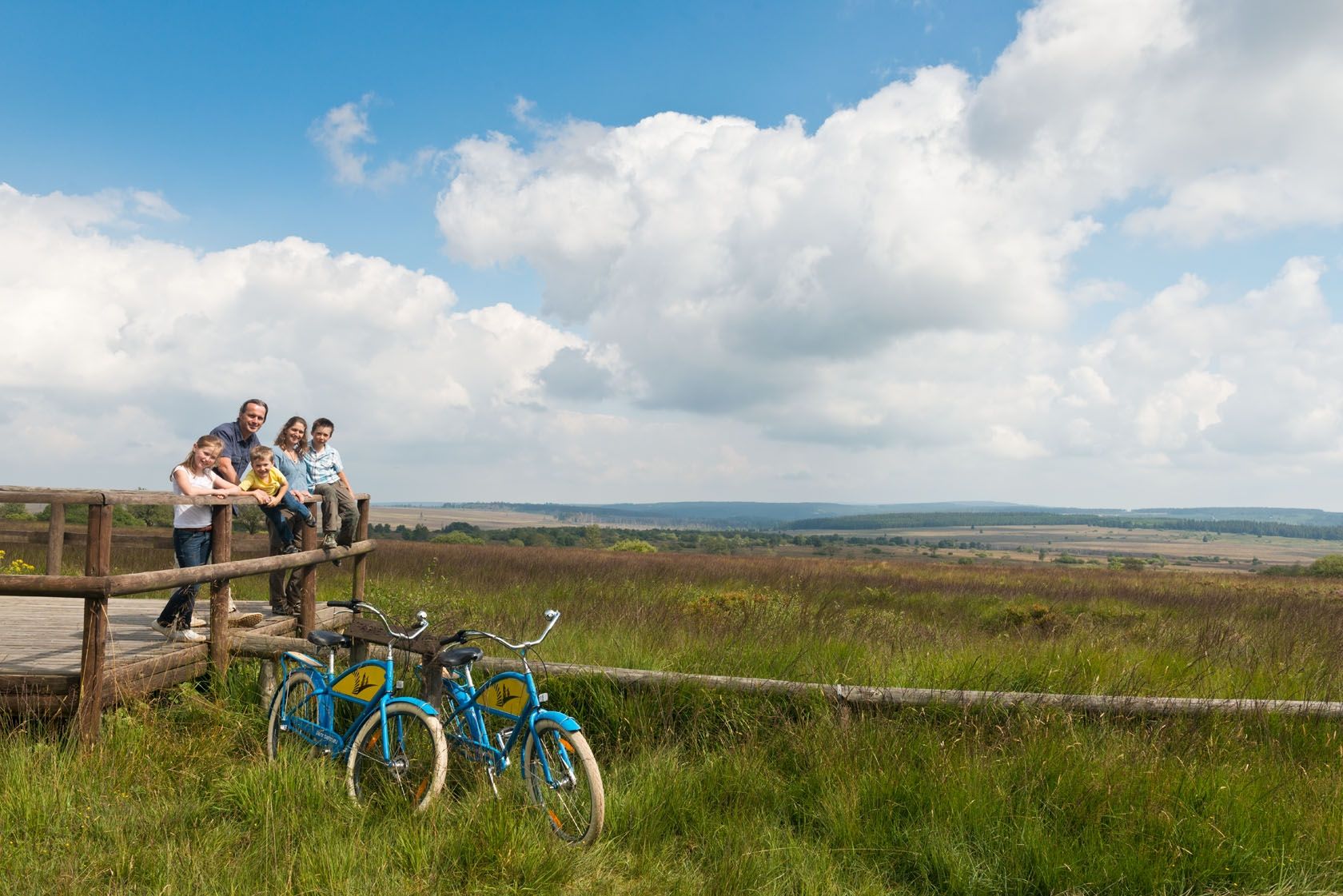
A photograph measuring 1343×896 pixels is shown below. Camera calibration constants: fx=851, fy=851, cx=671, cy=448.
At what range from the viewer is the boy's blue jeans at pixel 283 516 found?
7.90 metres

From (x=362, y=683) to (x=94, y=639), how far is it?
6.15 feet

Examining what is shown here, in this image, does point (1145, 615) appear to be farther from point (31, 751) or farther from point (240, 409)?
point (31, 751)

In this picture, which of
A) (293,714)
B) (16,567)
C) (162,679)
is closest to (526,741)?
(293,714)

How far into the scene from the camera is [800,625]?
362 inches

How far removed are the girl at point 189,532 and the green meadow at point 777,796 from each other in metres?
0.76

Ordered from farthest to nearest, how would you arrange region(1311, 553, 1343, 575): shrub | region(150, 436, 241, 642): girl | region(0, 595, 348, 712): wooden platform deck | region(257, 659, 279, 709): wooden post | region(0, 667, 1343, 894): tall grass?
1. region(1311, 553, 1343, 575): shrub
2. region(150, 436, 241, 642): girl
3. region(257, 659, 279, 709): wooden post
4. region(0, 595, 348, 712): wooden platform deck
5. region(0, 667, 1343, 894): tall grass

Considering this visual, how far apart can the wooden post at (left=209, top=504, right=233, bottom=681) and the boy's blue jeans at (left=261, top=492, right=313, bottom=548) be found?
3.32 feet

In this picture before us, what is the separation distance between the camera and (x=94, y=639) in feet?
18.1

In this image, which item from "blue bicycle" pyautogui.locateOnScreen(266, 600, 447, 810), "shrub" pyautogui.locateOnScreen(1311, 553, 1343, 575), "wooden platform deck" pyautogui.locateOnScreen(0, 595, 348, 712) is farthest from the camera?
"shrub" pyautogui.locateOnScreen(1311, 553, 1343, 575)

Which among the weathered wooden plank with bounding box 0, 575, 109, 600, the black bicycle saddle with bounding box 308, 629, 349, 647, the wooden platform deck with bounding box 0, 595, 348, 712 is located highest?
the weathered wooden plank with bounding box 0, 575, 109, 600

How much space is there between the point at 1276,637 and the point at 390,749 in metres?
9.83

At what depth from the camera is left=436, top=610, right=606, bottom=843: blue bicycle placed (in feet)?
14.1

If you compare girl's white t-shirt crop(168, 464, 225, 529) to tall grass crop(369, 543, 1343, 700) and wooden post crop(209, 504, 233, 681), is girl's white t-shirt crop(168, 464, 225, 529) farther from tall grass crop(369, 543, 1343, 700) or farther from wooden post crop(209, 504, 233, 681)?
tall grass crop(369, 543, 1343, 700)

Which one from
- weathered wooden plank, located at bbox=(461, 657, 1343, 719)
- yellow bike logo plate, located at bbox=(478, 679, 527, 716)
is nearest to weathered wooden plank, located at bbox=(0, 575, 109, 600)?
yellow bike logo plate, located at bbox=(478, 679, 527, 716)
